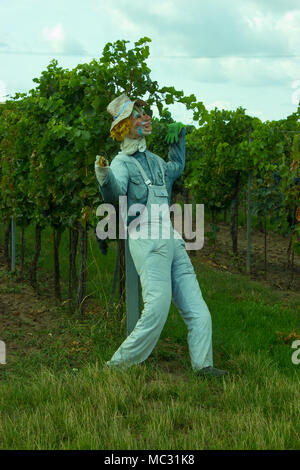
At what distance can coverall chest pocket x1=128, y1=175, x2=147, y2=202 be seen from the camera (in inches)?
161

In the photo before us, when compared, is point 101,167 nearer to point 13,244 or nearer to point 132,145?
point 132,145

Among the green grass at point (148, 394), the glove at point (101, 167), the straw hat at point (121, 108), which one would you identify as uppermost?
the straw hat at point (121, 108)

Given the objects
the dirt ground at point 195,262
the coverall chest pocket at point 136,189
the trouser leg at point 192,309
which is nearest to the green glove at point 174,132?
the coverall chest pocket at point 136,189

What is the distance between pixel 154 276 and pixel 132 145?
0.95 meters

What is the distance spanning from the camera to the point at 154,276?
3.99 m

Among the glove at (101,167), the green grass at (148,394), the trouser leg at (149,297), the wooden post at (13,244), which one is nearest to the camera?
the green grass at (148,394)

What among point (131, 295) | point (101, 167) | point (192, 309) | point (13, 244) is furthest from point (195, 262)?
point (101, 167)

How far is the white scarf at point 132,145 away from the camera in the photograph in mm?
4215

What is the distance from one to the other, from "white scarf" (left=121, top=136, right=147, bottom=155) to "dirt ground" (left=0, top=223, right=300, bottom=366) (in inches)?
81.2

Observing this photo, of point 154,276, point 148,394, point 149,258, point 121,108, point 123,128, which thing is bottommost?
point 148,394

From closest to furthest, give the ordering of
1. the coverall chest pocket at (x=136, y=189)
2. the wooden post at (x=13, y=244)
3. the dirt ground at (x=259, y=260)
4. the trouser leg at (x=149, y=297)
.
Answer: the trouser leg at (x=149, y=297) → the coverall chest pocket at (x=136, y=189) → the wooden post at (x=13, y=244) → the dirt ground at (x=259, y=260)

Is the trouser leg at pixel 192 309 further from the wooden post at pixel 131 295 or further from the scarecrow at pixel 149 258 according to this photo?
the wooden post at pixel 131 295

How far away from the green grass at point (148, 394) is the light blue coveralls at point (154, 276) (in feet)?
0.54
